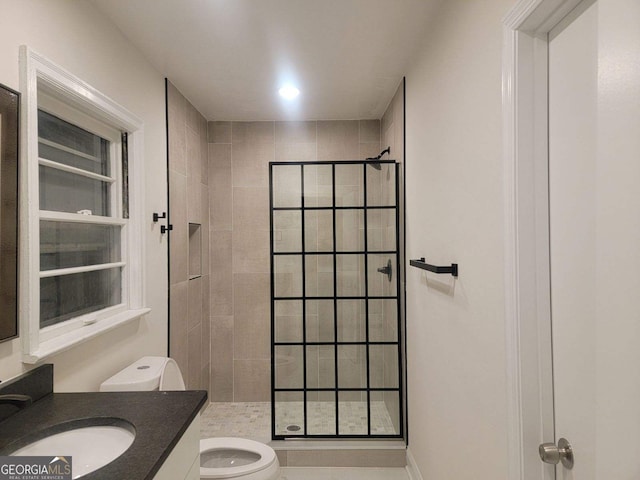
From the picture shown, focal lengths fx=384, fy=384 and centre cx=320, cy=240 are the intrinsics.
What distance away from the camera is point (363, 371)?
2703mm

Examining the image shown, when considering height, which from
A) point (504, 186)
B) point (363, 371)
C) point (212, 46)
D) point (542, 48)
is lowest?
point (363, 371)

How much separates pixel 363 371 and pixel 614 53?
2.32 m

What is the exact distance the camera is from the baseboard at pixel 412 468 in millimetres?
2277

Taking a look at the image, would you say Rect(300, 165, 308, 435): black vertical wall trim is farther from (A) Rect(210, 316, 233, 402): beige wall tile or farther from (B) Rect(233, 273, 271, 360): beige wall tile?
(A) Rect(210, 316, 233, 402): beige wall tile

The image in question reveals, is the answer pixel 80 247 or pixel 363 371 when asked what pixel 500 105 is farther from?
pixel 363 371

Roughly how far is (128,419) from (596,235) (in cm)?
141

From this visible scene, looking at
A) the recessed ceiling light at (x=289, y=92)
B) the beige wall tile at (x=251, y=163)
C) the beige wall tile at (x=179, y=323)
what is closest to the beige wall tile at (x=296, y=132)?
the beige wall tile at (x=251, y=163)

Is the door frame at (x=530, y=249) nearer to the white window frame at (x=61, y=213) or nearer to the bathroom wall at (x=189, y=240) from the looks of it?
the white window frame at (x=61, y=213)

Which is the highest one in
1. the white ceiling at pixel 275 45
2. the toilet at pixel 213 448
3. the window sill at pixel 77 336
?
the white ceiling at pixel 275 45

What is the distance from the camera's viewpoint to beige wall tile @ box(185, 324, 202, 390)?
293 centimetres

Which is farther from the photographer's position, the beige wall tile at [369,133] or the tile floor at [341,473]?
the beige wall tile at [369,133]

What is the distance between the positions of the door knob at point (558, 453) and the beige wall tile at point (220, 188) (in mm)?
2909

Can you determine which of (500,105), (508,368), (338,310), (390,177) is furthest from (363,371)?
(500,105)

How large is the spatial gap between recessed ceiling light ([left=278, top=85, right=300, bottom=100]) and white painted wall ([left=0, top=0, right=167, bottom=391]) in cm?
81
